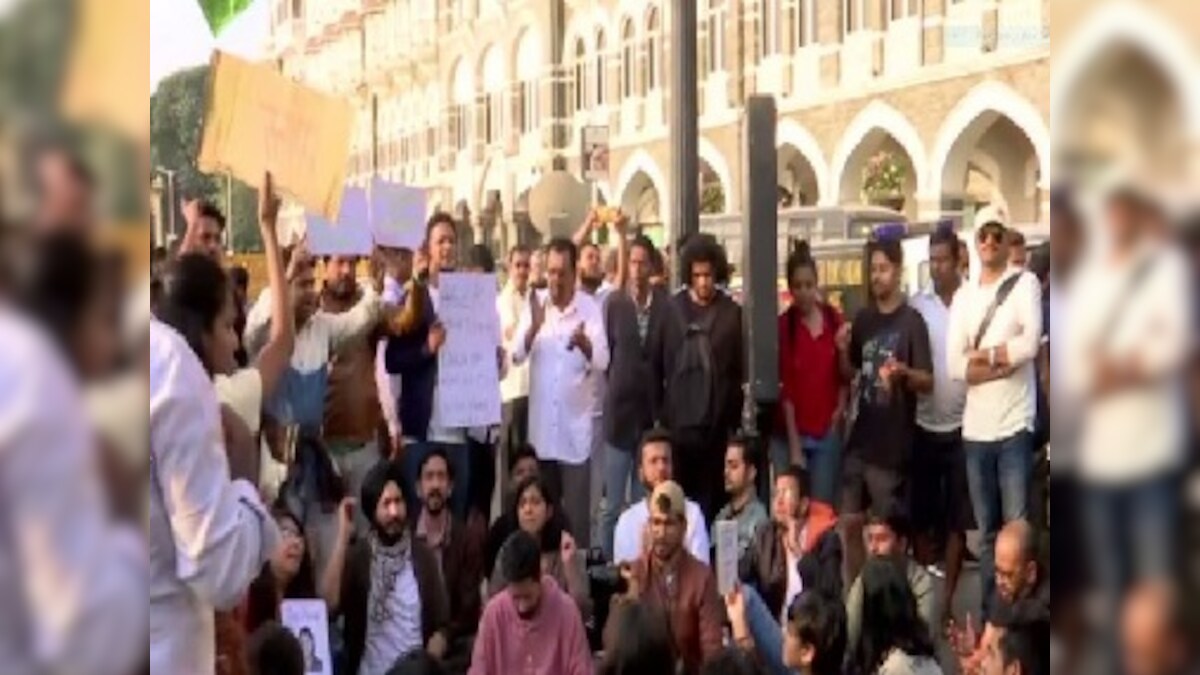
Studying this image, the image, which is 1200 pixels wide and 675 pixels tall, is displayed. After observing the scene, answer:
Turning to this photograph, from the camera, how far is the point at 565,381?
729 centimetres

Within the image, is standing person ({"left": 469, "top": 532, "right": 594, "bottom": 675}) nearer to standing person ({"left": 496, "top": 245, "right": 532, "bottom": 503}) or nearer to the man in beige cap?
the man in beige cap

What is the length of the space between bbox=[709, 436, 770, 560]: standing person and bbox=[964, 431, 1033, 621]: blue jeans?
758 millimetres

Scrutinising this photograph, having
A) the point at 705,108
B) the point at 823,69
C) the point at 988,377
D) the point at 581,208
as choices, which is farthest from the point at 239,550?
the point at 705,108

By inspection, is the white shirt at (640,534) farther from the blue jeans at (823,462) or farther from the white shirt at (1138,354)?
the white shirt at (1138,354)

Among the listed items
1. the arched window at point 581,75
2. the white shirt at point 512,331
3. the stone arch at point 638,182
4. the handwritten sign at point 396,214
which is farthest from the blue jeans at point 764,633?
the arched window at point 581,75

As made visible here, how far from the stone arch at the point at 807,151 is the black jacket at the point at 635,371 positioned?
18.5 meters

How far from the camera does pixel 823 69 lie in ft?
82.8

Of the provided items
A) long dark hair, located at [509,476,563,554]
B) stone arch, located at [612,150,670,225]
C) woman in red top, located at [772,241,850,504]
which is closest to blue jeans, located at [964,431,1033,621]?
woman in red top, located at [772,241,850,504]

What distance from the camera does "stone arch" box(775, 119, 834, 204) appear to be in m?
25.7

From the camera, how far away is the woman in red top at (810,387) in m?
7.03

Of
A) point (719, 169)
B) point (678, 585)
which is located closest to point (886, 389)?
point (678, 585)

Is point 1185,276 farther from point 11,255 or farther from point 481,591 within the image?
point 481,591

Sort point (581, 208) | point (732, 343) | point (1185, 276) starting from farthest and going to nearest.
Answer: point (581, 208) → point (732, 343) → point (1185, 276)

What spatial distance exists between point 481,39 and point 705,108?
410 inches
